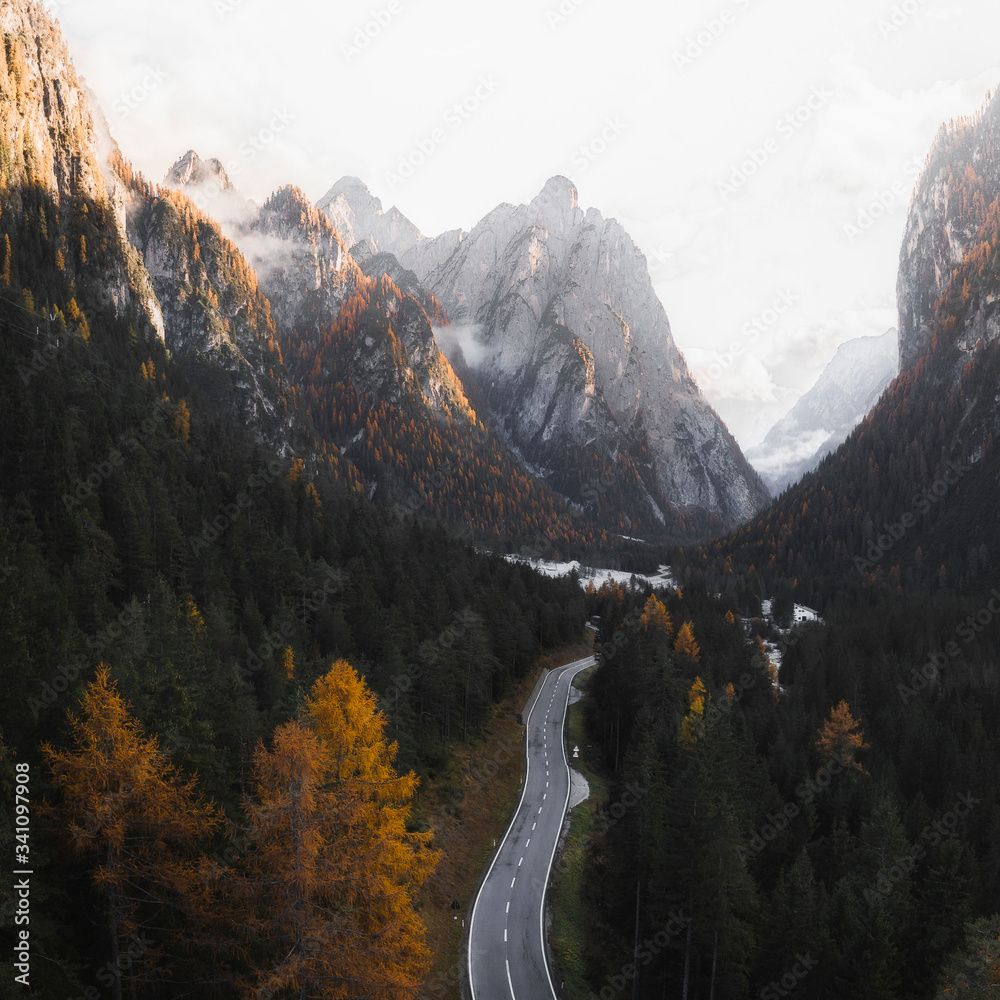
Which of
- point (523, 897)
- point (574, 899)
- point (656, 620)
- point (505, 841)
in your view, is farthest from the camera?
point (656, 620)

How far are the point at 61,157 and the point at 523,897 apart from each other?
579ft

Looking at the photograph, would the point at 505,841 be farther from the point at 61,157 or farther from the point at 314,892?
the point at 61,157

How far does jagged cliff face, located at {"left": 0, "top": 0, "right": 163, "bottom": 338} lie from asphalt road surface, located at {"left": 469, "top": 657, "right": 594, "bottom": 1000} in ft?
444

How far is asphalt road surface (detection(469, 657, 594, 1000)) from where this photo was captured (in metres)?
29.7

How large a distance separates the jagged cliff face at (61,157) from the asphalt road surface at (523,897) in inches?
5326

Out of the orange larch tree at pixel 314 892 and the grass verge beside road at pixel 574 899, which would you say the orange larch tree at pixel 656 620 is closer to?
the grass verge beside road at pixel 574 899

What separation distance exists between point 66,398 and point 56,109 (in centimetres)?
11533

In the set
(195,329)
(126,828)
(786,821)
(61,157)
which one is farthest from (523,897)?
(195,329)

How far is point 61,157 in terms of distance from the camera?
138 metres

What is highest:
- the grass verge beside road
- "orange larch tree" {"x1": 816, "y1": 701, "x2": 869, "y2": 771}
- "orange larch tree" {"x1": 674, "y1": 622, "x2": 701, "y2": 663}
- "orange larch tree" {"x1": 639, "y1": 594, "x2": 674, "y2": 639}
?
"orange larch tree" {"x1": 639, "y1": 594, "x2": 674, "y2": 639}

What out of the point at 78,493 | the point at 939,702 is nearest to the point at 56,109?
the point at 78,493

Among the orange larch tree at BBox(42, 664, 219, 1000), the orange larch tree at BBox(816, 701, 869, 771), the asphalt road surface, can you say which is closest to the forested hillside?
the orange larch tree at BBox(816, 701, 869, 771)

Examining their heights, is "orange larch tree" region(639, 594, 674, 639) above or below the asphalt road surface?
above

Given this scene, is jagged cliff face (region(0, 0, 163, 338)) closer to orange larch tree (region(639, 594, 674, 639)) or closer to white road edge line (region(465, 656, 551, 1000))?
white road edge line (region(465, 656, 551, 1000))
